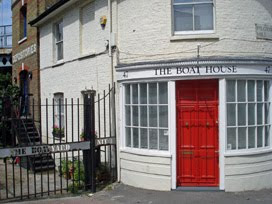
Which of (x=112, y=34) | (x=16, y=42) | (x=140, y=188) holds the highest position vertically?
(x=16, y=42)

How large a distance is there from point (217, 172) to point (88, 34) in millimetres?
6040

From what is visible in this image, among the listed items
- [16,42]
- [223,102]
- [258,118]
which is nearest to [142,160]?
[223,102]

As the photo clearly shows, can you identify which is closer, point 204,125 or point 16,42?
point 204,125

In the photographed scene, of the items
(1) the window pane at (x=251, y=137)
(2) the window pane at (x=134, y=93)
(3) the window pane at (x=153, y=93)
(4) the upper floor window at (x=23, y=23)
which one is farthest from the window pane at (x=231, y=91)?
(4) the upper floor window at (x=23, y=23)

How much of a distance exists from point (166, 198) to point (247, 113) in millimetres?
2845

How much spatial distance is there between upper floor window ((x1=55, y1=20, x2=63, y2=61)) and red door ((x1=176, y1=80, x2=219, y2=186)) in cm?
708

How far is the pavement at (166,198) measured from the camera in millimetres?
8305

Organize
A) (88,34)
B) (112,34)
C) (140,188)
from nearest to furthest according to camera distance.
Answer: (140,188) → (112,34) → (88,34)

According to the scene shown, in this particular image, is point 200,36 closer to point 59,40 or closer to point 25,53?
point 59,40

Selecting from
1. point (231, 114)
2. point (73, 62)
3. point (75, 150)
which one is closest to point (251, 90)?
point (231, 114)

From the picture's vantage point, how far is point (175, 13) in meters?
9.44

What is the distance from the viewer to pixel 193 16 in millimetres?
9352

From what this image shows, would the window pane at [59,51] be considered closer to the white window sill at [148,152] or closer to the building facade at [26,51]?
the building facade at [26,51]

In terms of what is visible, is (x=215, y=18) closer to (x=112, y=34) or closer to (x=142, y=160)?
(x=112, y=34)
